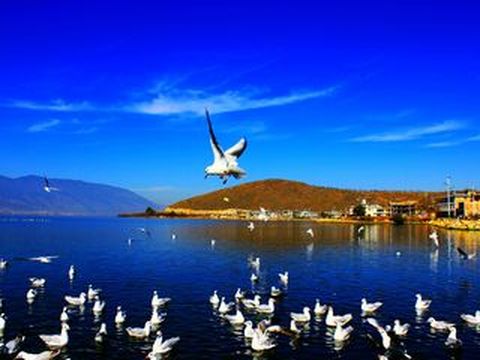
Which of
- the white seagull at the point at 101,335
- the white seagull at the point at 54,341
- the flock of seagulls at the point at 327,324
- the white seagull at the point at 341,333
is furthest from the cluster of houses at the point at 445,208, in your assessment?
the white seagull at the point at 54,341

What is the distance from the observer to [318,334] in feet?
88.6

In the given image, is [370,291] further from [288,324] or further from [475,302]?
[288,324]

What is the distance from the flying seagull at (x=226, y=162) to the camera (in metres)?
11.2

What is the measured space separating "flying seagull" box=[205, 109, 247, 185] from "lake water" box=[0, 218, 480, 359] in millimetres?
13800

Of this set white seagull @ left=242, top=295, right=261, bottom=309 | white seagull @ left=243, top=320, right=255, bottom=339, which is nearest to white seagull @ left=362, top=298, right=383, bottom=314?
white seagull @ left=242, top=295, right=261, bottom=309

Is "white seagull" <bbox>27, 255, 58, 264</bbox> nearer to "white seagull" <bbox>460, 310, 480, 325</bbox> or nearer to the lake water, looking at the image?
the lake water

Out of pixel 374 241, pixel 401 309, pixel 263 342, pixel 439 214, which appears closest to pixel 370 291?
pixel 401 309

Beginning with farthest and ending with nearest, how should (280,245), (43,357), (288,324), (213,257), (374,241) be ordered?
1. (374,241)
2. (280,245)
3. (213,257)
4. (288,324)
5. (43,357)

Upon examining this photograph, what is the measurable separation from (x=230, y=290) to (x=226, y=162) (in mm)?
28153

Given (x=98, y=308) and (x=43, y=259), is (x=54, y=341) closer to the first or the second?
(x=98, y=308)

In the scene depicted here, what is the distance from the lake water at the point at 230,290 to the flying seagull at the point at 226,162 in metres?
13.8

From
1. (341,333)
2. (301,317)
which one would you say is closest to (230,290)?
(301,317)

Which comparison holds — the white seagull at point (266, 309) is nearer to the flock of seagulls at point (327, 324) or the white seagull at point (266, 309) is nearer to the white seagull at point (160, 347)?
the flock of seagulls at point (327, 324)

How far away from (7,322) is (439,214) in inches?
5710
